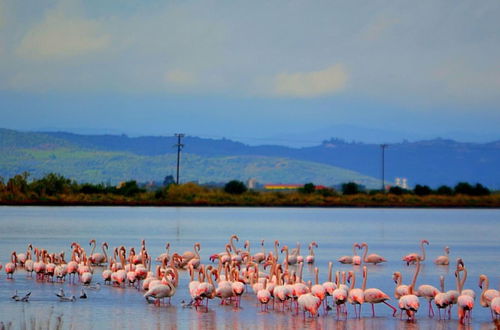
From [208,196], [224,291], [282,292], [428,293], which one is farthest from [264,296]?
[208,196]

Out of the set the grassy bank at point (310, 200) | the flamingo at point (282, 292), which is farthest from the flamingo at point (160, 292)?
the grassy bank at point (310, 200)

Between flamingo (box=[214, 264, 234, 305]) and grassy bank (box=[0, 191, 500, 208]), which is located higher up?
grassy bank (box=[0, 191, 500, 208])

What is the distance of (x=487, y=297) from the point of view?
614 inches

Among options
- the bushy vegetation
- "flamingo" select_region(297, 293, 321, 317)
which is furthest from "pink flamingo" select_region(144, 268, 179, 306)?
the bushy vegetation

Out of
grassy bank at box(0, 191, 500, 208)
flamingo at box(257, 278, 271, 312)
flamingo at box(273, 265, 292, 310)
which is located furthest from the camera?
grassy bank at box(0, 191, 500, 208)

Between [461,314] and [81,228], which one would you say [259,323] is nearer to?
[461,314]

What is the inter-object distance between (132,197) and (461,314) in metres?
72.6

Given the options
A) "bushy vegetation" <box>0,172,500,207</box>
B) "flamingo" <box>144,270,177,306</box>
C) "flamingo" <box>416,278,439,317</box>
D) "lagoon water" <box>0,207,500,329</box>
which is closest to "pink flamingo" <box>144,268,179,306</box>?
"flamingo" <box>144,270,177,306</box>

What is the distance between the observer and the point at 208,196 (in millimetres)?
86938

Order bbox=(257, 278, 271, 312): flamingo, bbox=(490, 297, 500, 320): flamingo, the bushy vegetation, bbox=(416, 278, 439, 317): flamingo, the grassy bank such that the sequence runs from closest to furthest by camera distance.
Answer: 1. bbox=(490, 297, 500, 320): flamingo
2. bbox=(257, 278, 271, 312): flamingo
3. bbox=(416, 278, 439, 317): flamingo
4. the bushy vegetation
5. the grassy bank

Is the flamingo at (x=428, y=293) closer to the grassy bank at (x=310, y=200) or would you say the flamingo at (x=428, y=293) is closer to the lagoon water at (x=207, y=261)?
the lagoon water at (x=207, y=261)

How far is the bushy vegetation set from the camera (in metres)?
81.9

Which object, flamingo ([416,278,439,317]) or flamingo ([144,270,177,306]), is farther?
flamingo ([144,270,177,306])

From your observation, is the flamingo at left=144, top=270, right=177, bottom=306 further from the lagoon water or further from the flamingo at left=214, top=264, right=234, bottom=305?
the flamingo at left=214, top=264, right=234, bottom=305
